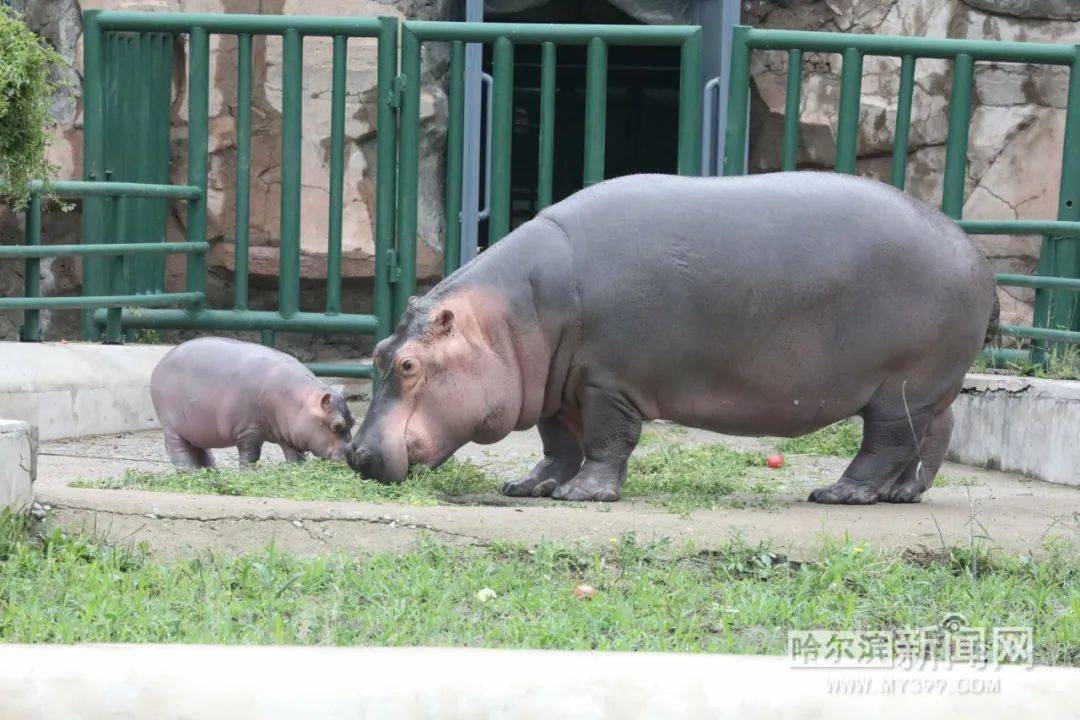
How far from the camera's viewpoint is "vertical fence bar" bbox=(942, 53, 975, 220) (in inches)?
304

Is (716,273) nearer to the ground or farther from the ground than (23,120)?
→ nearer to the ground

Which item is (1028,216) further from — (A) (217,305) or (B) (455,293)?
(B) (455,293)

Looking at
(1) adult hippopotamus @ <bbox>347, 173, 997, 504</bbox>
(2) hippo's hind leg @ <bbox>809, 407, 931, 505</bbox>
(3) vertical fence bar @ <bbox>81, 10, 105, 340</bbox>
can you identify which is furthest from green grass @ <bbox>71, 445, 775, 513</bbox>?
(3) vertical fence bar @ <bbox>81, 10, 105, 340</bbox>

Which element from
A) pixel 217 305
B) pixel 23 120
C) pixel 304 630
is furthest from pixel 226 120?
pixel 304 630

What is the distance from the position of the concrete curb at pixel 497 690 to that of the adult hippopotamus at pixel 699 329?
2715mm

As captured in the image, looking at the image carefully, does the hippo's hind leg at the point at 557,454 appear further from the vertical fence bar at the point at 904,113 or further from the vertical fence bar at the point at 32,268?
the vertical fence bar at the point at 32,268

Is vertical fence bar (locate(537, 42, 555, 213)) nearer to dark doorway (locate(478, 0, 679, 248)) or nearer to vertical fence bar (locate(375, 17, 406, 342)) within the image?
vertical fence bar (locate(375, 17, 406, 342))

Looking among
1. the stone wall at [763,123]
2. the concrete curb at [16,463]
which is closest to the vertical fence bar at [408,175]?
the stone wall at [763,123]

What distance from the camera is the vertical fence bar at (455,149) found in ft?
25.9

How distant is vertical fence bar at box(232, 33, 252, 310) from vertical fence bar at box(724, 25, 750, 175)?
2342 millimetres

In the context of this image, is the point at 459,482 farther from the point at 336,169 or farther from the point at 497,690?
the point at 497,690

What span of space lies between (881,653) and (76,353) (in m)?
4.77

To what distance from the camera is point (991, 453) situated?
7.10 m

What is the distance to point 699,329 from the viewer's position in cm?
547
